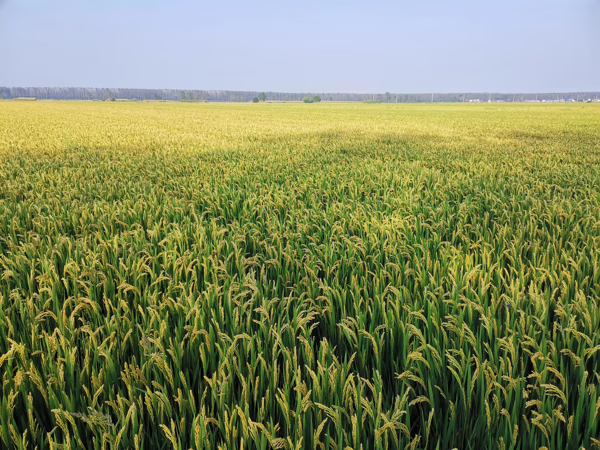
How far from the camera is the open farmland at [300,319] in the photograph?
4.75 ft

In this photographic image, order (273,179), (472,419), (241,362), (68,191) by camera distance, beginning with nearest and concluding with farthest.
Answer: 1. (472,419)
2. (241,362)
3. (68,191)
4. (273,179)

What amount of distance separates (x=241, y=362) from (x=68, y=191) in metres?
5.08

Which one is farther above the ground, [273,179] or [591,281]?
[273,179]

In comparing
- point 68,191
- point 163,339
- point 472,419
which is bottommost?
point 472,419

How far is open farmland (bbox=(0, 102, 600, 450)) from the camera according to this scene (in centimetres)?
145

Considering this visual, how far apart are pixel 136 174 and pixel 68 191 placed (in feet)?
5.80

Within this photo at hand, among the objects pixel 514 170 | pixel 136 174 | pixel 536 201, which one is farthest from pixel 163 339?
pixel 514 170

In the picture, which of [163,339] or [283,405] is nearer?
[283,405]

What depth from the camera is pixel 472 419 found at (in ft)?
5.11

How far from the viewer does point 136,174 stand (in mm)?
7367

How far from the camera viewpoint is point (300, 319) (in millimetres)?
1786

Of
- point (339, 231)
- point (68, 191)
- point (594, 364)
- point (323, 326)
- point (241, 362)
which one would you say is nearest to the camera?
point (241, 362)

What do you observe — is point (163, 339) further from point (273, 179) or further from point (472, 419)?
point (273, 179)

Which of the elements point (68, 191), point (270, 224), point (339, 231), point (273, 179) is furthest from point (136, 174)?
point (339, 231)
